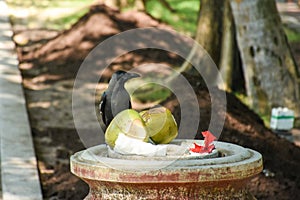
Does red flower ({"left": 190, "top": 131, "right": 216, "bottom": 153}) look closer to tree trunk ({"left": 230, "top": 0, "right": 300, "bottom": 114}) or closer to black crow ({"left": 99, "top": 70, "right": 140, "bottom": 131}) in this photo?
black crow ({"left": 99, "top": 70, "right": 140, "bottom": 131})

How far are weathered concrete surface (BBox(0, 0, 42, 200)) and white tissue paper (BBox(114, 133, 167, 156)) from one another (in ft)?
10.5

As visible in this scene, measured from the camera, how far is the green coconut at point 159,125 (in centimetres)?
422

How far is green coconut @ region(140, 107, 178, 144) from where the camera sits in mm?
4223

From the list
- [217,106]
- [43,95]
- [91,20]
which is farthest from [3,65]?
[217,106]

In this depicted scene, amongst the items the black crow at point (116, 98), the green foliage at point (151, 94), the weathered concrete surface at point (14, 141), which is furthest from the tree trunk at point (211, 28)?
the black crow at point (116, 98)

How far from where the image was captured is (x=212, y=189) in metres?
3.87

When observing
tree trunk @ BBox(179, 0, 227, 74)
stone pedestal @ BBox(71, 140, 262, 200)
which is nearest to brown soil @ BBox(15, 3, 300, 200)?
tree trunk @ BBox(179, 0, 227, 74)

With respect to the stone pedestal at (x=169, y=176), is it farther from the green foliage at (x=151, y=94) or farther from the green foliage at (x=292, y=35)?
the green foliage at (x=292, y=35)

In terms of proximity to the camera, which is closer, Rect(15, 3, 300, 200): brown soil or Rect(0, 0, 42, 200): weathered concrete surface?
Rect(0, 0, 42, 200): weathered concrete surface

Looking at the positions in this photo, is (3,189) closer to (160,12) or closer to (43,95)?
(43,95)

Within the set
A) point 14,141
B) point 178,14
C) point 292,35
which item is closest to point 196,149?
point 14,141

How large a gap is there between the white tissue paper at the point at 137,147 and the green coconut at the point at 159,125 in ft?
0.58

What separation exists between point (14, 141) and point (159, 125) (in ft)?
16.0

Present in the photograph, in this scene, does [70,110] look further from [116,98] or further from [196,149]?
[196,149]
